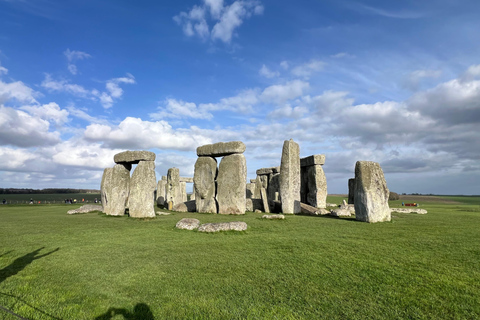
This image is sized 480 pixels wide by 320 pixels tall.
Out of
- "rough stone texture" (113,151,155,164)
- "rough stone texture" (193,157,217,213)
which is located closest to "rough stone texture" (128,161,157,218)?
"rough stone texture" (113,151,155,164)

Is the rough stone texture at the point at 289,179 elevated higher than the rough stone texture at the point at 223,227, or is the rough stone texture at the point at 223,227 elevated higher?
the rough stone texture at the point at 289,179

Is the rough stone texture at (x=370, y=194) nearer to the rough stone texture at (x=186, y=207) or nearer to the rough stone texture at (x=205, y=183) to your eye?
the rough stone texture at (x=205, y=183)

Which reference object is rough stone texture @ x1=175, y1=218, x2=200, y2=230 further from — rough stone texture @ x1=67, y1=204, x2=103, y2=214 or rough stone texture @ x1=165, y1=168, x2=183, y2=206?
rough stone texture @ x1=165, y1=168, x2=183, y2=206

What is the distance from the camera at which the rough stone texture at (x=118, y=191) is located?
13469 mm

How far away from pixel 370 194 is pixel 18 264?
10.00m

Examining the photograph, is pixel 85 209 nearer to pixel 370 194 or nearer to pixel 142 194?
pixel 142 194

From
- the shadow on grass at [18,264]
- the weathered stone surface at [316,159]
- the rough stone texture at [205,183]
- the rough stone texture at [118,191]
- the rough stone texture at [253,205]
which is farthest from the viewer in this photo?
the weathered stone surface at [316,159]

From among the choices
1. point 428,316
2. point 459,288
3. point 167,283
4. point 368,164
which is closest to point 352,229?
point 368,164

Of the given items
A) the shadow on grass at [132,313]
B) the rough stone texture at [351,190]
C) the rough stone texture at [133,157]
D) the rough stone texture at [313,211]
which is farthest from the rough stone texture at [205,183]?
the shadow on grass at [132,313]

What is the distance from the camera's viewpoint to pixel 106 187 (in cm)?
1411

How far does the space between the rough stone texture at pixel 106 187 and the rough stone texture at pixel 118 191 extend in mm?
203

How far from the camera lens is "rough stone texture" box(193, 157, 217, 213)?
1496 cm

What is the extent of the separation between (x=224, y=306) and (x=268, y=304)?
53 cm

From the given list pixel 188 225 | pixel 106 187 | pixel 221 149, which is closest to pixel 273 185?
pixel 221 149
